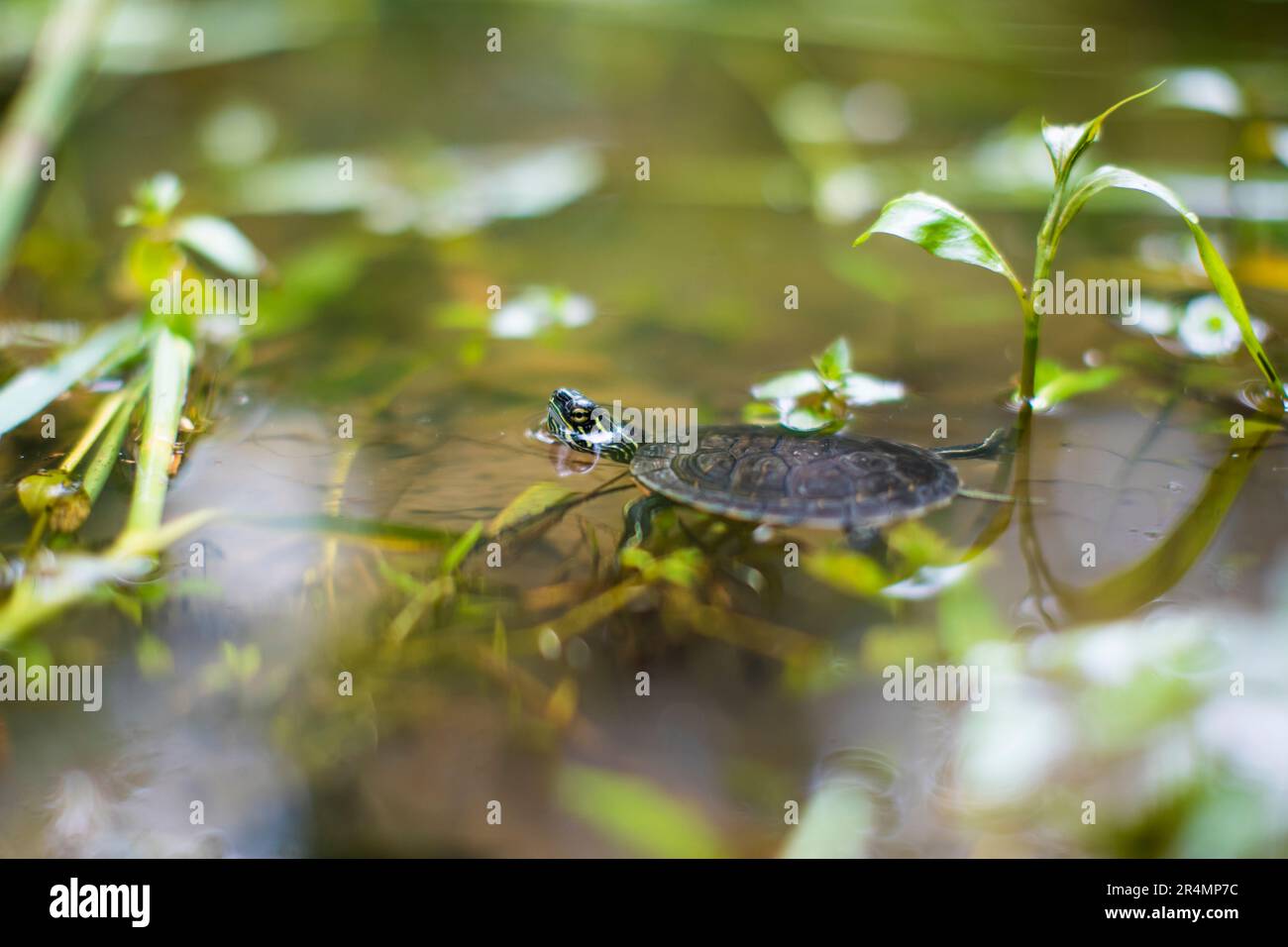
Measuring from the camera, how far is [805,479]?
5.93 ft

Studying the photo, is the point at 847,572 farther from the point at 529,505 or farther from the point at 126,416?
the point at 126,416

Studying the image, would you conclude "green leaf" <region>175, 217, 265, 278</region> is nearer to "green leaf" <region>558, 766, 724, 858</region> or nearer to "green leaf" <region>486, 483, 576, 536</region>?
"green leaf" <region>486, 483, 576, 536</region>

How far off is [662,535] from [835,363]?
2.19 feet

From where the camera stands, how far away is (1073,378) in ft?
6.87

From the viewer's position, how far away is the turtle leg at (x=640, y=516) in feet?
5.77

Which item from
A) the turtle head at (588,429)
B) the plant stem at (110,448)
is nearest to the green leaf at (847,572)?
the turtle head at (588,429)

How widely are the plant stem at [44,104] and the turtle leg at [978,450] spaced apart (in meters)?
2.15

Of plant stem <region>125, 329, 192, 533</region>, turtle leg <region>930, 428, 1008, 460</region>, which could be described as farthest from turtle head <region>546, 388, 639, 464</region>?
plant stem <region>125, 329, 192, 533</region>

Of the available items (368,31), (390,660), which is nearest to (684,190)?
(368,31)

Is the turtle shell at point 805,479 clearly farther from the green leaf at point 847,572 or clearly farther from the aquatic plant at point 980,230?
the aquatic plant at point 980,230

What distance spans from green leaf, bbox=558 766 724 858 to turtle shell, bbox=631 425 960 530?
24.6 inches

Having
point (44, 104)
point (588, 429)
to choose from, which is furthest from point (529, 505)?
point (44, 104)

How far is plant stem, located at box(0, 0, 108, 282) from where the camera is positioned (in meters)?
2.29
